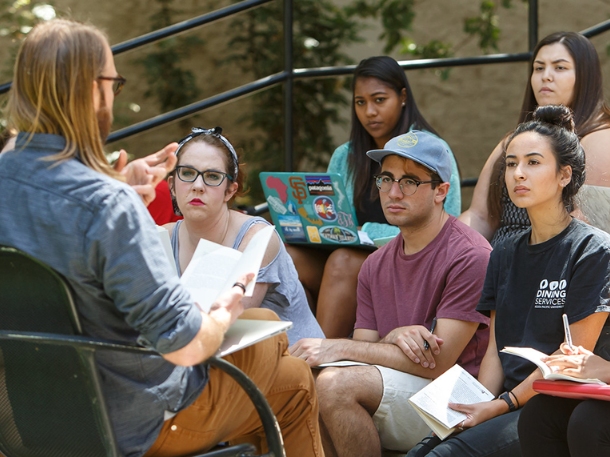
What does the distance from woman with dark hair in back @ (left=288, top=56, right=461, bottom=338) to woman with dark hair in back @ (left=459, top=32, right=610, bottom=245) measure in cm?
16

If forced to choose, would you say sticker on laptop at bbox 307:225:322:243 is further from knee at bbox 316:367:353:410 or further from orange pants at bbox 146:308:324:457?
orange pants at bbox 146:308:324:457

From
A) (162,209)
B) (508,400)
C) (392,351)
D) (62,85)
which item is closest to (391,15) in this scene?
(162,209)

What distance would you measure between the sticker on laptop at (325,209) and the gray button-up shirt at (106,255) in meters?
1.53

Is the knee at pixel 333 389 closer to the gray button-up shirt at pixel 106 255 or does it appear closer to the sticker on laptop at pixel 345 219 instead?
the sticker on laptop at pixel 345 219

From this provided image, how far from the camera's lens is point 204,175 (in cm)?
315

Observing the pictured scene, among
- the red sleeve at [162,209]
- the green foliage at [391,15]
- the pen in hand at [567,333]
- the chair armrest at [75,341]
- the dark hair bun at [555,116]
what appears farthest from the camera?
the green foliage at [391,15]

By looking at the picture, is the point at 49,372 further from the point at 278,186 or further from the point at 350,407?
the point at 278,186

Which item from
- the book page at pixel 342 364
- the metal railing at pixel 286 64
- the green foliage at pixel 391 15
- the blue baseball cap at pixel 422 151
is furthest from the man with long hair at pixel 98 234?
the green foliage at pixel 391 15

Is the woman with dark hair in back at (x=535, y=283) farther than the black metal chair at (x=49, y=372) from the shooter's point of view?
Yes

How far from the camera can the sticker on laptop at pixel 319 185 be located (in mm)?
3416

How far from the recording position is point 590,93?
3393mm

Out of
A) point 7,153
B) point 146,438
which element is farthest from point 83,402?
point 7,153

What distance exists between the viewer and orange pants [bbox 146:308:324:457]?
214cm

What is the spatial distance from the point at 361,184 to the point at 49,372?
6.78 feet
